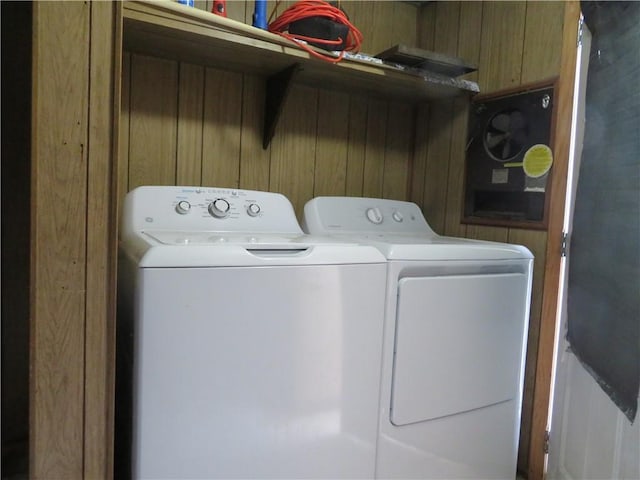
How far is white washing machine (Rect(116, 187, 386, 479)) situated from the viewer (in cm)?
100

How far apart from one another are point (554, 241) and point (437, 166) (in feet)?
2.22

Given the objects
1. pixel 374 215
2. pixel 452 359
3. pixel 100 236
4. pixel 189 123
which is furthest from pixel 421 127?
pixel 100 236

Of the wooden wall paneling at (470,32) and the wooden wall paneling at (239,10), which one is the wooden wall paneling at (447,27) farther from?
the wooden wall paneling at (239,10)

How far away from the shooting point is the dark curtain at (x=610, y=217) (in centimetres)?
133

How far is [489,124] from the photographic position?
1.83m

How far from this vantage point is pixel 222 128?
5.85 feet

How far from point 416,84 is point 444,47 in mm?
420

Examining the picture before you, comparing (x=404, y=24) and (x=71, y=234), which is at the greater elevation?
(x=404, y=24)

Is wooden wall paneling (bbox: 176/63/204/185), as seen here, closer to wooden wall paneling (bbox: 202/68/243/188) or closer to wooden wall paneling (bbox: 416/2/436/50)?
wooden wall paneling (bbox: 202/68/243/188)

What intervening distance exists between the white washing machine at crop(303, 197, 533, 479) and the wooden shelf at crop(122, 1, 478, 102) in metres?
0.68

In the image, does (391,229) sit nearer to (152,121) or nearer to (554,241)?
(554,241)

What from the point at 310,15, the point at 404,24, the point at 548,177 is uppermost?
the point at 404,24

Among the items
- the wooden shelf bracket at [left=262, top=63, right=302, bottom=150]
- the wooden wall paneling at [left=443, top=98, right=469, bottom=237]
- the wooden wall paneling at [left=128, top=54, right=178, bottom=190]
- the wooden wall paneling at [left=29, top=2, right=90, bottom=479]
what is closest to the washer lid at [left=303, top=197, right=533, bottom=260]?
the wooden wall paneling at [left=443, top=98, right=469, bottom=237]

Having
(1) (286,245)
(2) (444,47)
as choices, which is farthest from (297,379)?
(2) (444,47)
